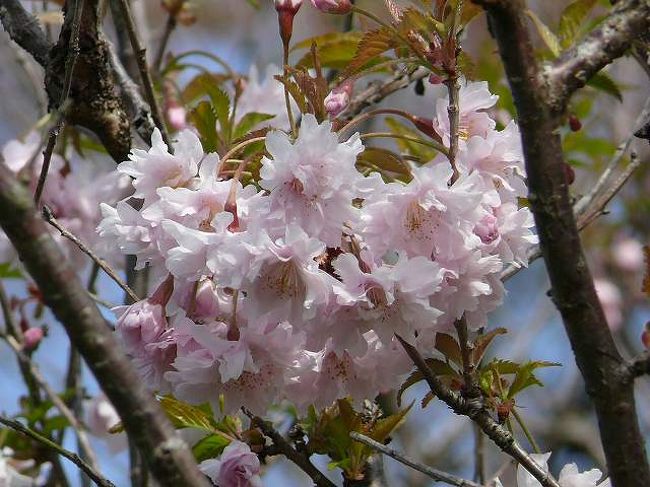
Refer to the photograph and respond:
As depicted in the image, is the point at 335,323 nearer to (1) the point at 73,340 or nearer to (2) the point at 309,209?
(2) the point at 309,209

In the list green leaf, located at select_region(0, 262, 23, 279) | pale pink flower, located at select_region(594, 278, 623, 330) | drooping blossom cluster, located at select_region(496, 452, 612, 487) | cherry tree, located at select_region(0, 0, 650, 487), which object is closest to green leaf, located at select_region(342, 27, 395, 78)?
cherry tree, located at select_region(0, 0, 650, 487)

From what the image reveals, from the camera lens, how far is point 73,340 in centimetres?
87

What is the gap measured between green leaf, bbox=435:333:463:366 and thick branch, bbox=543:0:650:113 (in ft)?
1.29

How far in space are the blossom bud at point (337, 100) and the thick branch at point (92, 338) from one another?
55 centimetres

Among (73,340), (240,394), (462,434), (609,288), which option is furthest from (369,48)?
(462,434)

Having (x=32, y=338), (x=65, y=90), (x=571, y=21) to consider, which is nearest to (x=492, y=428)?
(x=65, y=90)

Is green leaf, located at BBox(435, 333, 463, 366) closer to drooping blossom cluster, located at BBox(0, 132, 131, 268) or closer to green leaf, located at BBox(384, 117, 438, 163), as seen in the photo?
green leaf, located at BBox(384, 117, 438, 163)

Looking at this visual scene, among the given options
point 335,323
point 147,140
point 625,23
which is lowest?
point 335,323

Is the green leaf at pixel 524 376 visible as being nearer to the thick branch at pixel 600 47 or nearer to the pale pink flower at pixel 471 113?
the pale pink flower at pixel 471 113

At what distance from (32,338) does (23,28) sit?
2.78ft

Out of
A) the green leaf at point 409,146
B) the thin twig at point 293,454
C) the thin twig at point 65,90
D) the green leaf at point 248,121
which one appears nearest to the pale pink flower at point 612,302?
the green leaf at point 409,146

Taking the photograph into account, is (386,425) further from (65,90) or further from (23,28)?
(23,28)

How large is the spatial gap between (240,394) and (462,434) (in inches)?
188

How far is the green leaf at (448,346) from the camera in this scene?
1331mm
